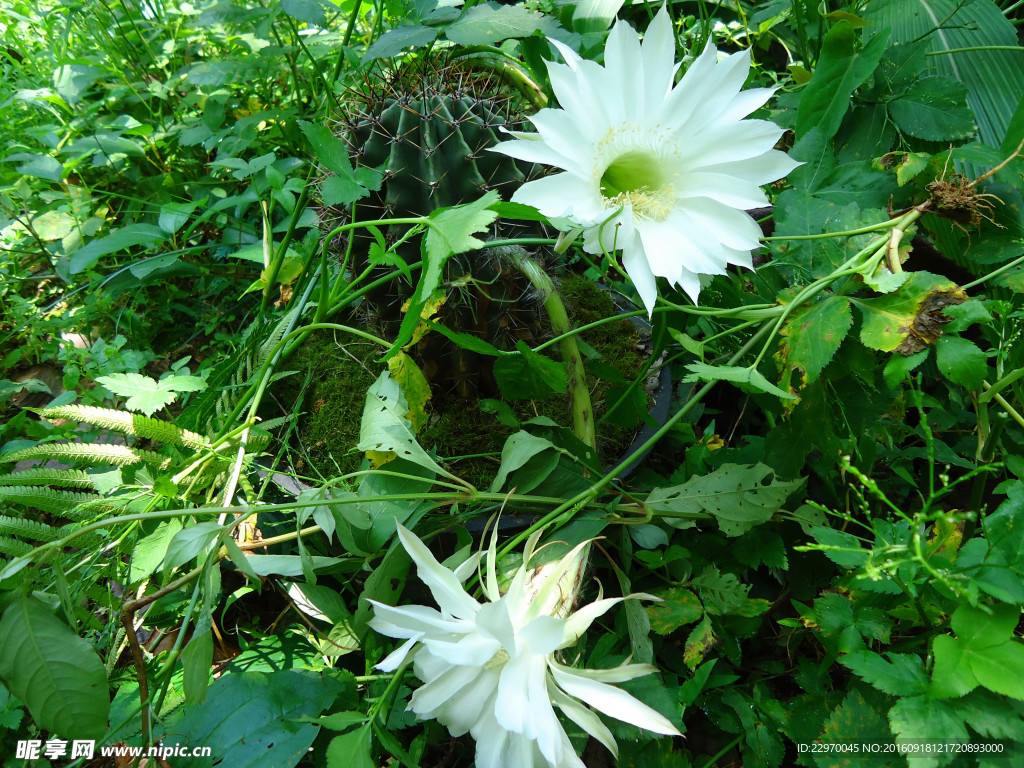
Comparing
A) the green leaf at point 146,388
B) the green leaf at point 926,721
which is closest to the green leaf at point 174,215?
the green leaf at point 146,388

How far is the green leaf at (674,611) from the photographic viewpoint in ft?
2.89

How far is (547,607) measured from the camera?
739 millimetres

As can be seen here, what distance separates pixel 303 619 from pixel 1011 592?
0.99 metres

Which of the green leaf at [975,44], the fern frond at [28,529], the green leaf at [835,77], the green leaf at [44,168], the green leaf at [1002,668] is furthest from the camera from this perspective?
the green leaf at [44,168]

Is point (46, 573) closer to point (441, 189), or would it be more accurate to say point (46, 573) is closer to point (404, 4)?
point (441, 189)

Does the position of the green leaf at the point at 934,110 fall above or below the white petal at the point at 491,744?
above

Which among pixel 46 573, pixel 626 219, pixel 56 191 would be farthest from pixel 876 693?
pixel 56 191

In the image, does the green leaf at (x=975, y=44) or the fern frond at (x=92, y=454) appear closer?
the fern frond at (x=92, y=454)

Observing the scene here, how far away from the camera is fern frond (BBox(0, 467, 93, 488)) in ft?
3.18

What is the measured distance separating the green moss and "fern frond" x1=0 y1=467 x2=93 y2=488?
→ 0.33 meters

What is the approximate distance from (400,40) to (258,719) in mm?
1011

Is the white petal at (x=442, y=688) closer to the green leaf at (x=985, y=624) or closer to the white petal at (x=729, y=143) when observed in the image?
the green leaf at (x=985, y=624)

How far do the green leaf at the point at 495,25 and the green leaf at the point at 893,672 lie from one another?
3.05 feet

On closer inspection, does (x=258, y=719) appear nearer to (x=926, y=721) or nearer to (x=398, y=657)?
(x=398, y=657)
